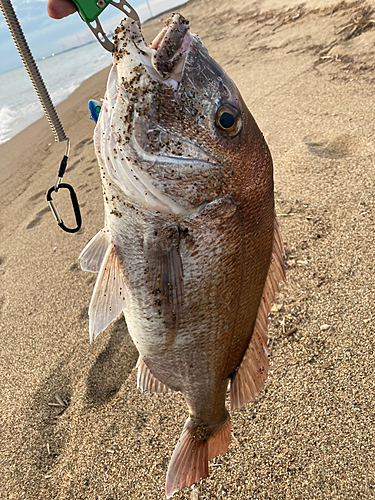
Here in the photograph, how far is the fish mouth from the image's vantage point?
4.38 feet

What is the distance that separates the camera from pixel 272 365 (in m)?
2.63

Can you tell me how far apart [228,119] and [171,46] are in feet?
1.15

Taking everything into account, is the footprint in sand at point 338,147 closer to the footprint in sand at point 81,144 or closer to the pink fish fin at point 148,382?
the pink fish fin at point 148,382

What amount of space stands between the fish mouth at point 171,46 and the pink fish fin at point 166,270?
628 mm

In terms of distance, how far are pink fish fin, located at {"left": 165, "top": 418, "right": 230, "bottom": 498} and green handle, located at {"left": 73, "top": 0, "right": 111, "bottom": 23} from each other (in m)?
1.98

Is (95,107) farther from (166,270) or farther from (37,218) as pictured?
(37,218)

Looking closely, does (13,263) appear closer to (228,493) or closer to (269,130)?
(228,493)

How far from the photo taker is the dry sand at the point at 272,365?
2172 mm

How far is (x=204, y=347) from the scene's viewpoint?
1.65m

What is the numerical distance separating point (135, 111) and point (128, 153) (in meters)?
0.17

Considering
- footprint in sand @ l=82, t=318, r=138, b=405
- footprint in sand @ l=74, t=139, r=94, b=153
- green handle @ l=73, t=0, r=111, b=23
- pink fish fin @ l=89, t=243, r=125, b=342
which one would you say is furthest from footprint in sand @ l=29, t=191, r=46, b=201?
green handle @ l=73, t=0, r=111, b=23

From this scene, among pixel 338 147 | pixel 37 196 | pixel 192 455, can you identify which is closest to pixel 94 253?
pixel 192 455

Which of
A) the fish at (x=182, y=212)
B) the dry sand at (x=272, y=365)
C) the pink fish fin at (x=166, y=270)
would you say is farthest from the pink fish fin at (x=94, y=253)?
the dry sand at (x=272, y=365)

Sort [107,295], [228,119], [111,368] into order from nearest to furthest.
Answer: [228,119]
[107,295]
[111,368]
